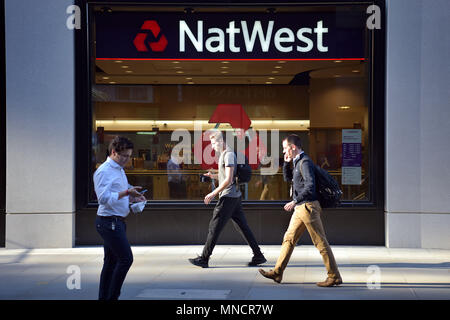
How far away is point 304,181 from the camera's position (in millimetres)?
7523

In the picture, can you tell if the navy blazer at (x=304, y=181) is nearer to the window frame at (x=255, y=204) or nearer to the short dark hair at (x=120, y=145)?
the short dark hair at (x=120, y=145)

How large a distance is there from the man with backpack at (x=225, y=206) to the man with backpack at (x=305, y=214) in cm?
126

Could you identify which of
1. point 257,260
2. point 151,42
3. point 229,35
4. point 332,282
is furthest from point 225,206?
point 151,42

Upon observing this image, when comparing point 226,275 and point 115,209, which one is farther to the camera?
point 226,275

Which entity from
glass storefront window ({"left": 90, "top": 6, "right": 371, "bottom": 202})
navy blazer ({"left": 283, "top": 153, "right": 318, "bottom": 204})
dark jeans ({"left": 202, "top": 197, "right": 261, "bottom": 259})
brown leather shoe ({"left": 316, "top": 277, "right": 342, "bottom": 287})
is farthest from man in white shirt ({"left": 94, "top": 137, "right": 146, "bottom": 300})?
glass storefront window ({"left": 90, "top": 6, "right": 371, "bottom": 202})

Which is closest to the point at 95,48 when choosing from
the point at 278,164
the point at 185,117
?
the point at 185,117

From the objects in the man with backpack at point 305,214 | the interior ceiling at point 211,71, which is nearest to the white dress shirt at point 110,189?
the man with backpack at point 305,214

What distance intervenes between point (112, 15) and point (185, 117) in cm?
231

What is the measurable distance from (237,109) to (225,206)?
132 inches

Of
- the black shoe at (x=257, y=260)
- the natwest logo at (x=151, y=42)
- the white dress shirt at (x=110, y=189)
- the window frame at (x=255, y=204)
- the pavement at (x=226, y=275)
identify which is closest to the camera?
the white dress shirt at (x=110, y=189)

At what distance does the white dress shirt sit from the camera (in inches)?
230

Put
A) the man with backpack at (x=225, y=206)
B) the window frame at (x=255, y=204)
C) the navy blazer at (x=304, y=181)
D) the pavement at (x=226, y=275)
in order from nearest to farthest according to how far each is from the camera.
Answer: the pavement at (x=226, y=275)
the navy blazer at (x=304, y=181)
the man with backpack at (x=225, y=206)
the window frame at (x=255, y=204)

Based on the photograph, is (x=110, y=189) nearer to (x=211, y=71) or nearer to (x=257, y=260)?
(x=257, y=260)

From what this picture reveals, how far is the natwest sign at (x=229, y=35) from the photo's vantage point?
11.2 meters
